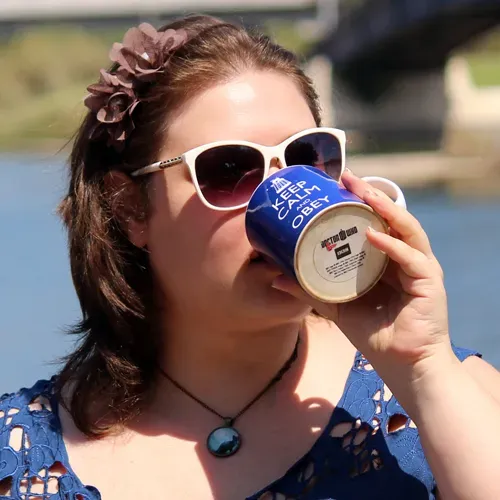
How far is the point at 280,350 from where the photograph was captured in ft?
4.31

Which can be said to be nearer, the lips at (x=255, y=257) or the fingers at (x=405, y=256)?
the fingers at (x=405, y=256)

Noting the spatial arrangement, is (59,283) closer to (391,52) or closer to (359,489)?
(359,489)

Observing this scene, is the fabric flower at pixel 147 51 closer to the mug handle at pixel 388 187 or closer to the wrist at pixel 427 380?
the mug handle at pixel 388 187

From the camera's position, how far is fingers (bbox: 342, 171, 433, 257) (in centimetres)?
101

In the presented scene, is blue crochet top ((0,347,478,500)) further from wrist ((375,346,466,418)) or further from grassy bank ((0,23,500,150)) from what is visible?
grassy bank ((0,23,500,150))

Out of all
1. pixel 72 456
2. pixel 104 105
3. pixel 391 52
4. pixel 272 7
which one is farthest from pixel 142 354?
pixel 272 7

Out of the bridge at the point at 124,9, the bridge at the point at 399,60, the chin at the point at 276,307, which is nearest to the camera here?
the chin at the point at 276,307

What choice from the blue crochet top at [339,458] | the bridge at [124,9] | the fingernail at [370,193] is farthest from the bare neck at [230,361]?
the bridge at [124,9]

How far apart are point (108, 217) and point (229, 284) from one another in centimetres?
30

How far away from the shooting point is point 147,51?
4.37 ft

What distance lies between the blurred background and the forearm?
24.5 inches

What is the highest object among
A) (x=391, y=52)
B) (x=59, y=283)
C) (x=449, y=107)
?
(x=59, y=283)

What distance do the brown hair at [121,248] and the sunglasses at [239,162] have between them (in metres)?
0.12

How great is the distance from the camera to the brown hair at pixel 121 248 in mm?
1316
